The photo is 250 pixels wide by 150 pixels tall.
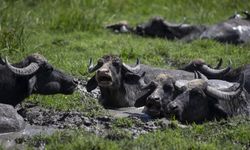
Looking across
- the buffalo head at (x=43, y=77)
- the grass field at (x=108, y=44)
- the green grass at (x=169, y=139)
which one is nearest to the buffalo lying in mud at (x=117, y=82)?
the grass field at (x=108, y=44)

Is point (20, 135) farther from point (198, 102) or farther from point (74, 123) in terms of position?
point (198, 102)

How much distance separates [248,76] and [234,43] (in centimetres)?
478

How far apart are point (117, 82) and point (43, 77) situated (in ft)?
3.59

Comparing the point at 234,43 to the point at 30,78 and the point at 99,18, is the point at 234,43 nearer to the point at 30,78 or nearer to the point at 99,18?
the point at 99,18

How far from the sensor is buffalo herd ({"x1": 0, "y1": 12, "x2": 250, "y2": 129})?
927cm

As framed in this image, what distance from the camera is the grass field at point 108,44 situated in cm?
823

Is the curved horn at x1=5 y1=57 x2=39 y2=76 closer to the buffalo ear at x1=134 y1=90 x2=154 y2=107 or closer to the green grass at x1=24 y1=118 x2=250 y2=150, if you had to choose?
the buffalo ear at x1=134 y1=90 x2=154 y2=107

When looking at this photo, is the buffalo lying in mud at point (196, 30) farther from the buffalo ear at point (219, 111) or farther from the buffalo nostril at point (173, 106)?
the buffalo nostril at point (173, 106)

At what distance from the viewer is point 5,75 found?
387 inches

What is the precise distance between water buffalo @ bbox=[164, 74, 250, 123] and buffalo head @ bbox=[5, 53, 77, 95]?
173cm

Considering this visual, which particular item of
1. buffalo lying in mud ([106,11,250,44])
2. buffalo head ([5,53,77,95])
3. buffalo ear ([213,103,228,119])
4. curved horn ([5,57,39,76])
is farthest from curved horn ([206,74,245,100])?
buffalo lying in mud ([106,11,250,44])

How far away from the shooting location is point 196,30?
1633cm

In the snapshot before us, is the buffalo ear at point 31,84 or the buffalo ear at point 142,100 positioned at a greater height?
the buffalo ear at point 31,84

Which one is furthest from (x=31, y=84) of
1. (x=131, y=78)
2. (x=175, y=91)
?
(x=175, y=91)
